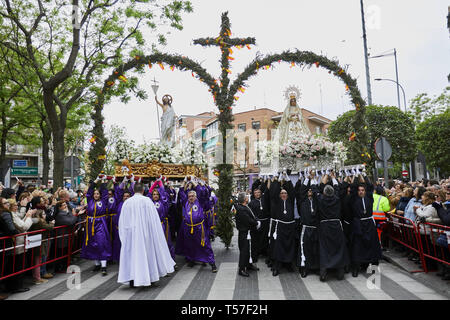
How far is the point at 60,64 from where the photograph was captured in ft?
50.6

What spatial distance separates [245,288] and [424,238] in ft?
13.5

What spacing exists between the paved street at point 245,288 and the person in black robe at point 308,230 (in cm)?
29

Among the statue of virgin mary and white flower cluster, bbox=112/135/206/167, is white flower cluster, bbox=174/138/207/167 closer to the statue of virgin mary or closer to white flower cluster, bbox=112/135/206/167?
white flower cluster, bbox=112/135/206/167

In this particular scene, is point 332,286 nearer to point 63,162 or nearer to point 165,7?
point 63,162

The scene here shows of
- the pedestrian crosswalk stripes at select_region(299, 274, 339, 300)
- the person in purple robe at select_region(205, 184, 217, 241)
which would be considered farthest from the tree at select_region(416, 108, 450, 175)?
the pedestrian crosswalk stripes at select_region(299, 274, 339, 300)

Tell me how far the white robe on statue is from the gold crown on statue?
19.8 feet

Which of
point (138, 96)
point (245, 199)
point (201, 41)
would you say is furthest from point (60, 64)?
point (245, 199)

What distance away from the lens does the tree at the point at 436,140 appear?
24094 millimetres

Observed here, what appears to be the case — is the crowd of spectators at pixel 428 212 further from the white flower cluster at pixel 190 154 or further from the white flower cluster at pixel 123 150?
the white flower cluster at pixel 123 150

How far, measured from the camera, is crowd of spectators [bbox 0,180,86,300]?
6.13 meters

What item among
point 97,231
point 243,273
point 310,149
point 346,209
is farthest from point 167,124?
point 346,209

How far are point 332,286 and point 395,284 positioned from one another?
1181mm

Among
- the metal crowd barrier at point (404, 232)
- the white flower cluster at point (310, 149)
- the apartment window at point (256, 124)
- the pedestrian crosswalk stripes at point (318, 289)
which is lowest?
the pedestrian crosswalk stripes at point (318, 289)

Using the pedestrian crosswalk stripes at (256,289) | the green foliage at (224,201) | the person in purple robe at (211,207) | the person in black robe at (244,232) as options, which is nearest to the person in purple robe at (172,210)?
the person in purple robe at (211,207)
